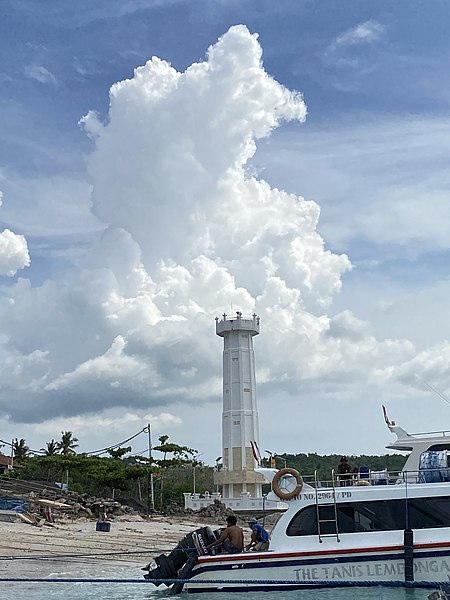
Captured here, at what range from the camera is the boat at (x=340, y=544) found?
16.3 metres

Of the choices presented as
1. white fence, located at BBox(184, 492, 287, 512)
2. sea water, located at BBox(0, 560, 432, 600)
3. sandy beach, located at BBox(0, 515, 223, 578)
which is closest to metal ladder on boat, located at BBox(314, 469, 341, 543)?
sea water, located at BBox(0, 560, 432, 600)

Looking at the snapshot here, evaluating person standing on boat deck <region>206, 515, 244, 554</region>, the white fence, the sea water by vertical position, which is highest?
the white fence

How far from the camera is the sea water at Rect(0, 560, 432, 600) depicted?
653 inches

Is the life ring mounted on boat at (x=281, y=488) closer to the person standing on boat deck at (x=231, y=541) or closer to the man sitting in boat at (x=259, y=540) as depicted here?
the man sitting in boat at (x=259, y=540)

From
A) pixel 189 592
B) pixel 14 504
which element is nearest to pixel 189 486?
pixel 14 504

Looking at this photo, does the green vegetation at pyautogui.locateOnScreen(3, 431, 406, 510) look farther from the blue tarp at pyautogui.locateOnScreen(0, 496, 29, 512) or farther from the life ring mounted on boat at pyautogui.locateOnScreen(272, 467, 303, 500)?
the life ring mounted on boat at pyautogui.locateOnScreen(272, 467, 303, 500)

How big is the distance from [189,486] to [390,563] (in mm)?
52020

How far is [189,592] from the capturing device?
57.4 ft

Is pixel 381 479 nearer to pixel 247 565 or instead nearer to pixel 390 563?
pixel 390 563

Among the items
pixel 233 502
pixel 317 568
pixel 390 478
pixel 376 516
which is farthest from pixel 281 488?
pixel 233 502

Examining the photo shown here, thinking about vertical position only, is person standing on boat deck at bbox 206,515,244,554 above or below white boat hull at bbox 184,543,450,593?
above

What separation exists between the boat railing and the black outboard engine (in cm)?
272

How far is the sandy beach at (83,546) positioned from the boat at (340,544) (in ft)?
9.74

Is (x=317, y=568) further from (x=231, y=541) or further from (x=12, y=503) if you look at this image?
(x=12, y=503)
